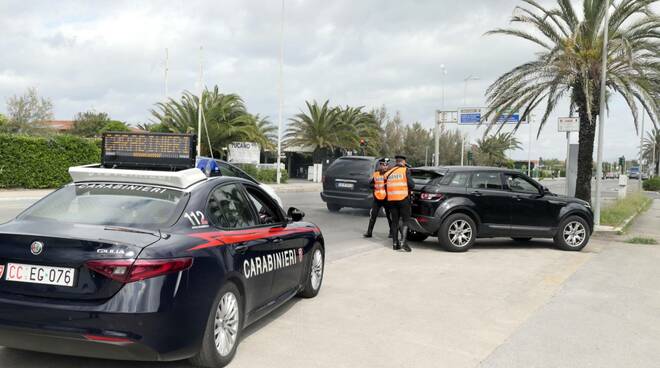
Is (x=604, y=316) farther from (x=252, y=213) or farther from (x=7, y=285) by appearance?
(x=7, y=285)

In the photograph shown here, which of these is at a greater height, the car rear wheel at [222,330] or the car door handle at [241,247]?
the car door handle at [241,247]

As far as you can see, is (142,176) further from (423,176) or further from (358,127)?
(358,127)

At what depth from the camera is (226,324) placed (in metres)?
4.39

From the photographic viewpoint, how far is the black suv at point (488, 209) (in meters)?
10.9

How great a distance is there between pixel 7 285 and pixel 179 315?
110 cm

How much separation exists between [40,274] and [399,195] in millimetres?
7718

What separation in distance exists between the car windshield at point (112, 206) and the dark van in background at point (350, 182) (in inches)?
472

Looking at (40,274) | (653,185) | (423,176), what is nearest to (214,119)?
(423,176)

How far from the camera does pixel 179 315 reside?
3805 mm

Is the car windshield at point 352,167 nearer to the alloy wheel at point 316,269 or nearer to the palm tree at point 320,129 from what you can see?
the alloy wheel at point 316,269

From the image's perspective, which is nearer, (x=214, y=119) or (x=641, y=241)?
(x=641, y=241)

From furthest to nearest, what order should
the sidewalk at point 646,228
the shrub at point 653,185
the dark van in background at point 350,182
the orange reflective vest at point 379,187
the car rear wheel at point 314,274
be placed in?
the shrub at point 653,185, the dark van in background at point 350,182, the sidewalk at point 646,228, the orange reflective vest at point 379,187, the car rear wheel at point 314,274

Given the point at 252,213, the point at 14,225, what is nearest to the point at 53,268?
the point at 14,225

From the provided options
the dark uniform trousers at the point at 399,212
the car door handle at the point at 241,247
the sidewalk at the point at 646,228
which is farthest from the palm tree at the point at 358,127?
the car door handle at the point at 241,247
